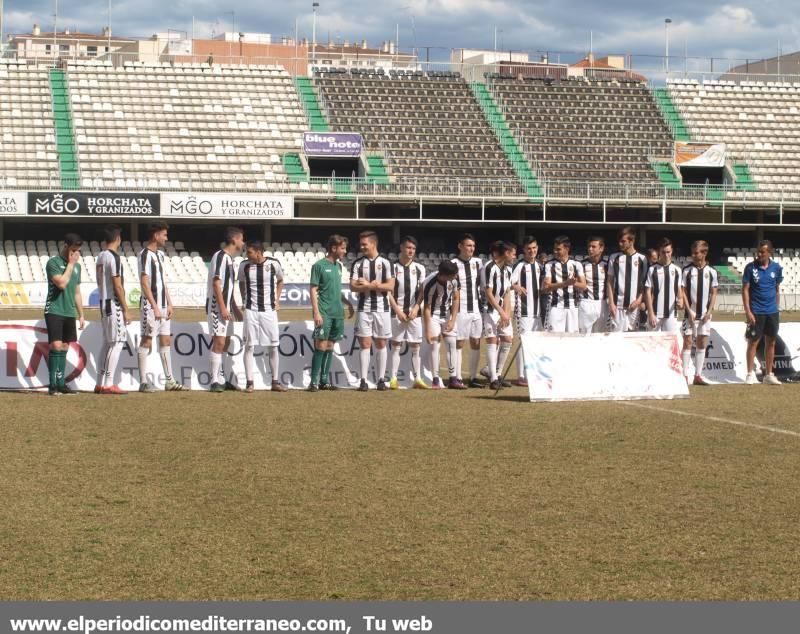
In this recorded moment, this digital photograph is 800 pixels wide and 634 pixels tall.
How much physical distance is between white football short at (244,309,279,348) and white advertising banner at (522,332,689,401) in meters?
3.30

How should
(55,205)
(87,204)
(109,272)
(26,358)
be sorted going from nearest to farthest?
(109,272) < (26,358) < (55,205) < (87,204)

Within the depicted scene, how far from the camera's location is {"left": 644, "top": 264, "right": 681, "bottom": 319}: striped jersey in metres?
17.4

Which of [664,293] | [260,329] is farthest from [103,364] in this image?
[664,293]

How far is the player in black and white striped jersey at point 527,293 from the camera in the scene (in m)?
17.4

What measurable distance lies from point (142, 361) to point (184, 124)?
36.0 meters

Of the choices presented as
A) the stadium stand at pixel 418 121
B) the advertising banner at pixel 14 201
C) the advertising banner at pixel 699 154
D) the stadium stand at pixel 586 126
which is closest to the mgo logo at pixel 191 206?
the advertising banner at pixel 14 201

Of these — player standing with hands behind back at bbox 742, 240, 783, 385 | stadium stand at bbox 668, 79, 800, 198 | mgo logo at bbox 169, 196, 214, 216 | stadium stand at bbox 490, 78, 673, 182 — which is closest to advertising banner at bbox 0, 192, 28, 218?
mgo logo at bbox 169, 196, 214, 216

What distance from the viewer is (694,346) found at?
17.9m

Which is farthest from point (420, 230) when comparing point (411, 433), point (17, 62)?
point (411, 433)

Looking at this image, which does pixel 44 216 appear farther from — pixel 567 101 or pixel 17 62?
pixel 567 101

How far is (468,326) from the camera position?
17188 millimetres

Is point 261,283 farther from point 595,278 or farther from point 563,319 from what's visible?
point 595,278

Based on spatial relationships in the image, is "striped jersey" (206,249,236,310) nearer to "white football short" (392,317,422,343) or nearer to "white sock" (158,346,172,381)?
"white sock" (158,346,172,381)

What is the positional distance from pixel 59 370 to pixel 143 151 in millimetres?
34662
